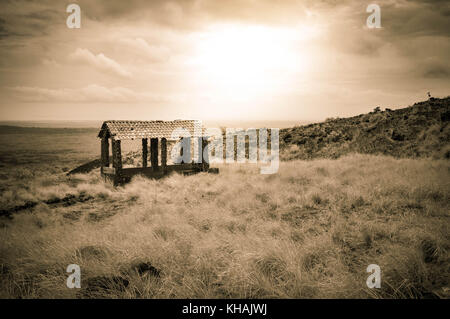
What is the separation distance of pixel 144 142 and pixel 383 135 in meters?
17.4

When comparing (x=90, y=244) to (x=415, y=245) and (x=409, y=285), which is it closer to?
(x=409, y=285)

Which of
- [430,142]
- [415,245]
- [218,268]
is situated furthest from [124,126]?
[430,142]

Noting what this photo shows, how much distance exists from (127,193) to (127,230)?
6.02m

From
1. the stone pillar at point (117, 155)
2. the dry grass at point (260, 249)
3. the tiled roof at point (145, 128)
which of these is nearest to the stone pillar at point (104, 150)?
the tiled roof at point (145, 128)

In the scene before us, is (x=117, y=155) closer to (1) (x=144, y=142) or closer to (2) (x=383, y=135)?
(1) (x=144, y=142)

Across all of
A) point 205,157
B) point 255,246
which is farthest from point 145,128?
point 255,246

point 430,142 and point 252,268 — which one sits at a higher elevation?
point 430,142

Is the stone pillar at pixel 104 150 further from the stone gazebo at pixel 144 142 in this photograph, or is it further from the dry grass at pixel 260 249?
the dry grass at pixel 260 249

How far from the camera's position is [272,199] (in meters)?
8.45

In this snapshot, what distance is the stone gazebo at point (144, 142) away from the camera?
537 inches

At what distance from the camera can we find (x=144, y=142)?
50.7 ft

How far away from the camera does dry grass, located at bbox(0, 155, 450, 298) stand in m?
3.41

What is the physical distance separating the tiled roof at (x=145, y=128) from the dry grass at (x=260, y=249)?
5.81m

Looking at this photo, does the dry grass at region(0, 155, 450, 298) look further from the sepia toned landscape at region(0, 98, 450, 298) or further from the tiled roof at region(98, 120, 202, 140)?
the tiled roof at region(98, 120, 202, 140)
